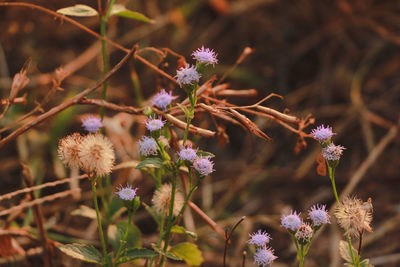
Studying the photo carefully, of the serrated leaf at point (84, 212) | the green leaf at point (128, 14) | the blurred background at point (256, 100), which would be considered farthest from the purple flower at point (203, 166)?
the blurred background at point (256, 100)

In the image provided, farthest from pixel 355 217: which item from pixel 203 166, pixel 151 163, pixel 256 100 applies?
pixel 256 100

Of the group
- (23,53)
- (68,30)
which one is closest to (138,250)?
(23,53)

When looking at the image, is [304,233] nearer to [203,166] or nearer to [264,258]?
[264,258]

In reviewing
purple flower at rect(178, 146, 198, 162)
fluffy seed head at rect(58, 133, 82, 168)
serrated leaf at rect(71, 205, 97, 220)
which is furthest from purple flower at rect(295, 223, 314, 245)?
serrated leaf at rect(71, 205, 97, 220)

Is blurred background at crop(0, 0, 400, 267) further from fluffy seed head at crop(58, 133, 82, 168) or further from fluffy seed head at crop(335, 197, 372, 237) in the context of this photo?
fluffy seed head at crop(335, 197, 372, 237)

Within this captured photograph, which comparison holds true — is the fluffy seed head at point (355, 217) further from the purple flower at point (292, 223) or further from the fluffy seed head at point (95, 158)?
the fluffy seed head at point (95, 158)

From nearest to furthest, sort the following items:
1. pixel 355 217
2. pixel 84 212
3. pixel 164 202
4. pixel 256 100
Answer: pixel 355 217 < pixel 164 202 < pixel 84 212 < pixel 256 100
